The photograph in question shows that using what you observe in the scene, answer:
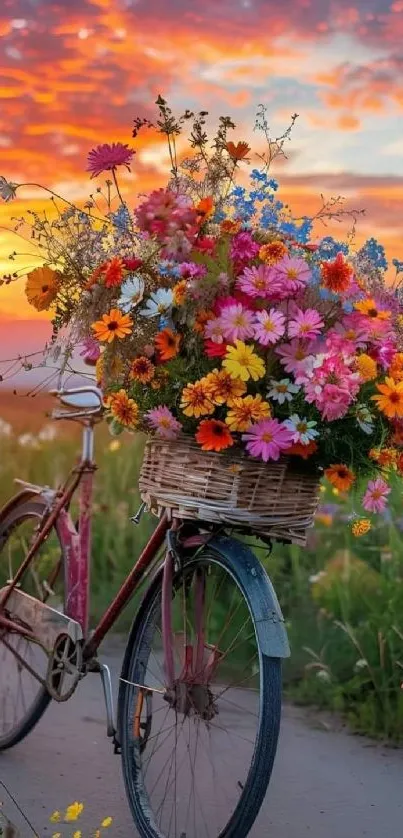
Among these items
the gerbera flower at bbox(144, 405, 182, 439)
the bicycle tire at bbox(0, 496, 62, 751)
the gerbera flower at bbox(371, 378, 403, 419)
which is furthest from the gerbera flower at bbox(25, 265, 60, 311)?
the bicycle tire at bbox(0, 496, 62, 751)

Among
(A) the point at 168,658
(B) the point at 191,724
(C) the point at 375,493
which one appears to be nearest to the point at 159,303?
(C) the point at 375,493

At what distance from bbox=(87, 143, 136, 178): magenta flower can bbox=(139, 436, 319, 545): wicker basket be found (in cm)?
74

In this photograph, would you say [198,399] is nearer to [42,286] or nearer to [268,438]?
[268,438]

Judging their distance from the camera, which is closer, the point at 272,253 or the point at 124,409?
the point at 272,253

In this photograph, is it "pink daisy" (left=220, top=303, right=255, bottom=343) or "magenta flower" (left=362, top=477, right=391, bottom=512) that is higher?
"pink daisy" (left=220, top=303, right=255, bottom=343)

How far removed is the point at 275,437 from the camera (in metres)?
3.15

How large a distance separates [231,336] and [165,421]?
1.04 ft

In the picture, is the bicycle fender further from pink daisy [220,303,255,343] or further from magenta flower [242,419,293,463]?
pink daisy [220,303,255,343]

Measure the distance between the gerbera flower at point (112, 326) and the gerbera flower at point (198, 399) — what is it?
0.82 feet

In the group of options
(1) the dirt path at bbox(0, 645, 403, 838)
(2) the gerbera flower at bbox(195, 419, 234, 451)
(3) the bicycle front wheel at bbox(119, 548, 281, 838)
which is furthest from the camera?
(1) the dirt path at bbox(0, 645, 403, 838)

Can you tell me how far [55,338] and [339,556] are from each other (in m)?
2.36

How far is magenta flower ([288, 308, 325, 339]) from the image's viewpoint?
123 inches

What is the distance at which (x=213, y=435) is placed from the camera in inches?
127

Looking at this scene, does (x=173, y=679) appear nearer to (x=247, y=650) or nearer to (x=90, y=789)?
(x=90, y=789)
